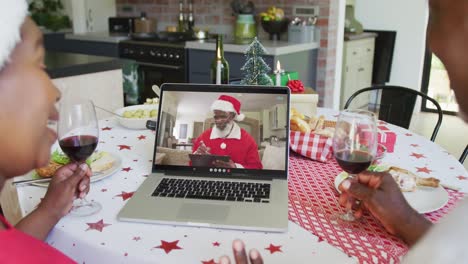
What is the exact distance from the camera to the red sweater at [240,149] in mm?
1203

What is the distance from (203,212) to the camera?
102 centimetres

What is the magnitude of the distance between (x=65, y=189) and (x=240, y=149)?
456 millimetres

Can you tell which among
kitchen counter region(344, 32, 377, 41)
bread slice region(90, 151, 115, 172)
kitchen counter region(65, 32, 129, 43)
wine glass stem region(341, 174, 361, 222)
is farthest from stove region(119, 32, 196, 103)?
wine glass stem region(341, 174, 361, 222)

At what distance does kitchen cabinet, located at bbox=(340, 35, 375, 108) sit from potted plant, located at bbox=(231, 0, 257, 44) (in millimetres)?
1229

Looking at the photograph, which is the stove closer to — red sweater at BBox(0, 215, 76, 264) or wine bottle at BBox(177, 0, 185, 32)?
wine bottle at BBox(177, 0, 185, 32)

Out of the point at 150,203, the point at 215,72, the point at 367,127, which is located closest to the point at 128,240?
the point at 150,203

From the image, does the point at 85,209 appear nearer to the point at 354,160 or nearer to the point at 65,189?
the point at 65,189

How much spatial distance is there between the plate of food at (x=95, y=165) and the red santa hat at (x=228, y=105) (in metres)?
0.34

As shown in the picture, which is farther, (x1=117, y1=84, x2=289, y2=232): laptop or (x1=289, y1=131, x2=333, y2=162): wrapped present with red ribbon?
(x1=289, y1=131, x2=333, y2=162): wrapped present with red ribbon

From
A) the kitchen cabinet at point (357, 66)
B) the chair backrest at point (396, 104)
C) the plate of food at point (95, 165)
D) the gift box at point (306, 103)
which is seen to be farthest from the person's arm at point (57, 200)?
the kitchen cabinet at point (357, 66)

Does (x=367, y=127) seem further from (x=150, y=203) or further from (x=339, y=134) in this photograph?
(x=150, y=203)

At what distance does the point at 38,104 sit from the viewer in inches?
27.9

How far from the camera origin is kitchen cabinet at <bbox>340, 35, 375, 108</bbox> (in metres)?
4.64

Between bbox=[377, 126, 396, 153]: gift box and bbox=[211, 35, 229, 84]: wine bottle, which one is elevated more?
bbox=[211, 35, 229, 84]: wine bottle
